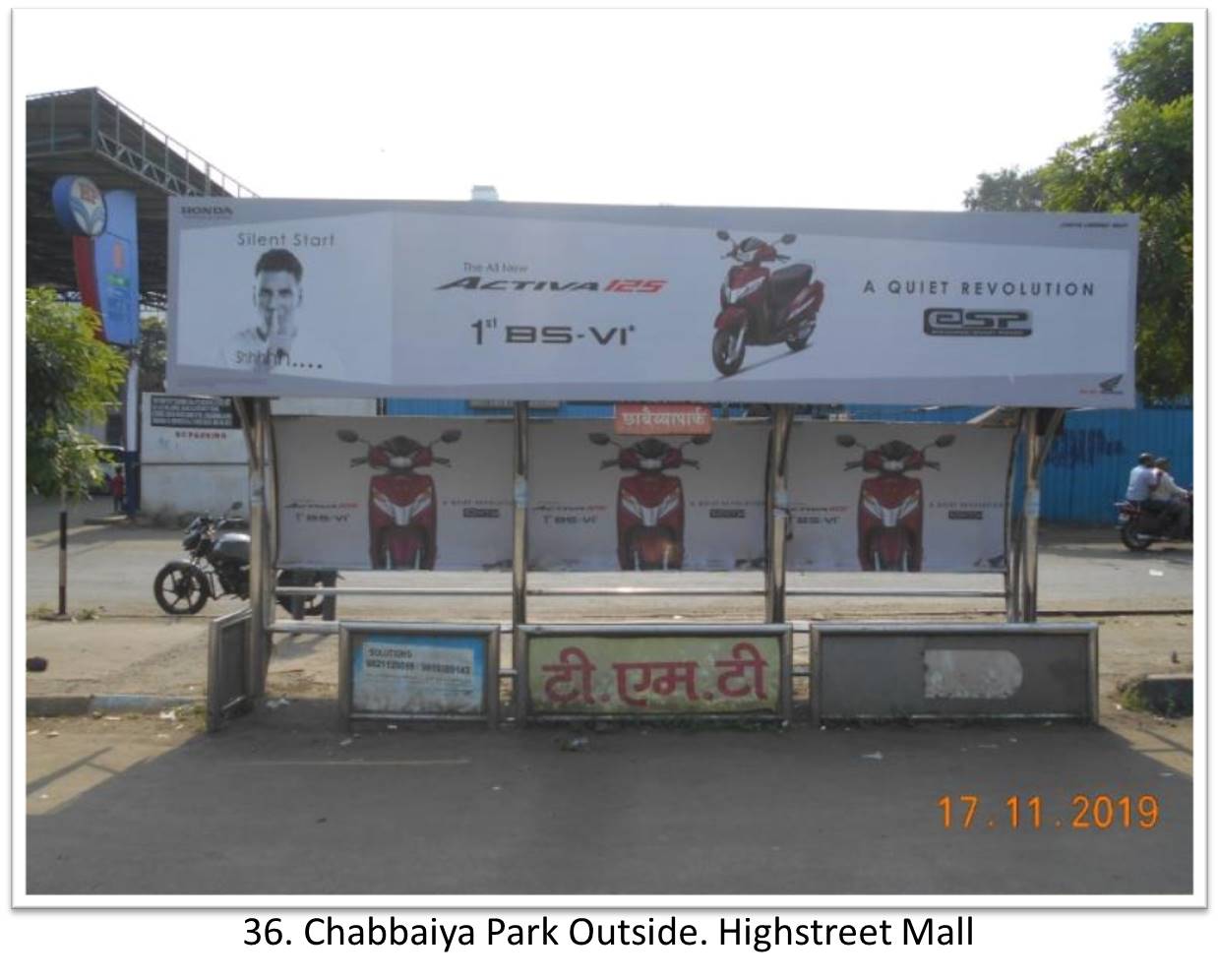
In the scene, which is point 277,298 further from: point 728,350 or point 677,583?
point 677,583

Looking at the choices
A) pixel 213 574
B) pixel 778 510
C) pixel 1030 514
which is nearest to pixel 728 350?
pixel 778 510

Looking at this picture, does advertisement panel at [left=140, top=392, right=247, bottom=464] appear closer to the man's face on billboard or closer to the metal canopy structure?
the metal canopy structure

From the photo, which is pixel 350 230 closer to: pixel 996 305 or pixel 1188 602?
pixel 996 305

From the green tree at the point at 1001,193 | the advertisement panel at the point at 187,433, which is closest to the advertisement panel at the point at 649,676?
the advertisement panel at the point at 187,433

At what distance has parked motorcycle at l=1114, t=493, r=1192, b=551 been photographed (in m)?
19.3

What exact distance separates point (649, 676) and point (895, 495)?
2.56 m

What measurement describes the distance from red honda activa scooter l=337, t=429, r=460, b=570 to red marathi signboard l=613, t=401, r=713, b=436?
1642 mm

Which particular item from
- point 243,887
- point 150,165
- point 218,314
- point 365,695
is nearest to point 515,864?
point 243,887

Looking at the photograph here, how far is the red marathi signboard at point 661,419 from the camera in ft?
25.0

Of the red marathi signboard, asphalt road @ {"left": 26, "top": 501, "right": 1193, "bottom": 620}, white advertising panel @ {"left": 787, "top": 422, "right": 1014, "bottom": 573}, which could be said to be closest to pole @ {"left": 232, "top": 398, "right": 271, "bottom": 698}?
the red marathi signboard

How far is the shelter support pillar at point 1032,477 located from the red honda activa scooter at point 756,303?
2.10 metres

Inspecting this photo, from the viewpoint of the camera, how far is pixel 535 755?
7.15m

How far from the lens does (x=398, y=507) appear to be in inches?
341

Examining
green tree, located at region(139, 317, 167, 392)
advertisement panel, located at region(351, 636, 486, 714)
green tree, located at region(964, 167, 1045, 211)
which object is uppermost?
green tree, located at region(964, 167, 1045, 211)
